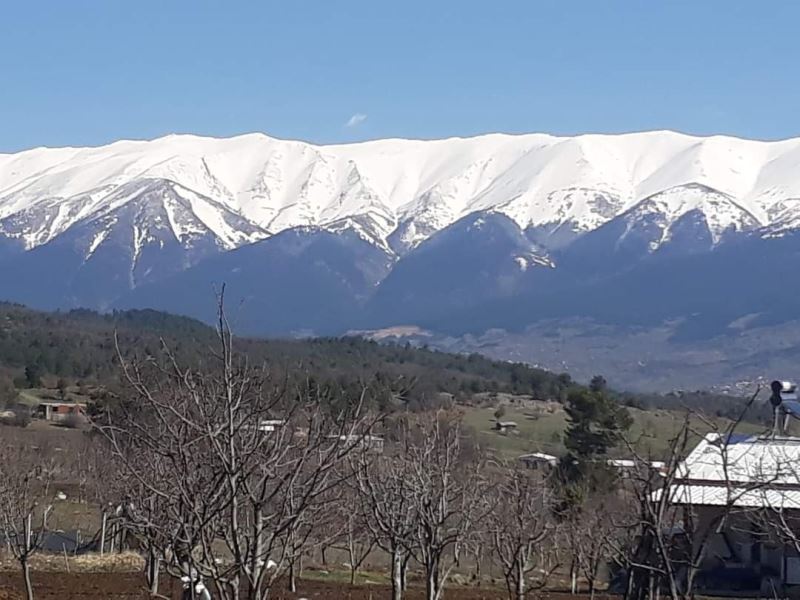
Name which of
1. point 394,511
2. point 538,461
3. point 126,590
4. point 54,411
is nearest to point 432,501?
point 394,511

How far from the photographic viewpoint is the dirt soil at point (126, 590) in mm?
26203

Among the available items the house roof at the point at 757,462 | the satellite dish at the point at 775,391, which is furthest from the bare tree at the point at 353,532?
the satellite dish at the point at 775,391

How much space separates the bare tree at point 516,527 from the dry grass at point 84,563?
390 inches

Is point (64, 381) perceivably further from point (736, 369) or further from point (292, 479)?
point (736, 369)

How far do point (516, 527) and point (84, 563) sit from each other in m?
16.5

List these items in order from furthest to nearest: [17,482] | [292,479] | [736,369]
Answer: [736,369], [17,482], [292,479]

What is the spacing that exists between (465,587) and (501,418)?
50.9 meters

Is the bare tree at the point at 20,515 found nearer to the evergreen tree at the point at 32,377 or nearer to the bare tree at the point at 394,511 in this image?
the bare tree at the point at 394,511

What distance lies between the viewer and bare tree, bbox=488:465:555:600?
19.0 meters

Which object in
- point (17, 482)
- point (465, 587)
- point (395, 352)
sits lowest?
point (465, 587)

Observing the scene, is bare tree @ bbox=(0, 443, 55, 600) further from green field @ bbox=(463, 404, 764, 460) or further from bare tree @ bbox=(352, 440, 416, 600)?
green field @ bbox=(463, 404, 764, 460)

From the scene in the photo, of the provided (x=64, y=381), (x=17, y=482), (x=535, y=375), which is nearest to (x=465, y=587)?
(x=17, y=482)

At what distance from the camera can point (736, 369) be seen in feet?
655

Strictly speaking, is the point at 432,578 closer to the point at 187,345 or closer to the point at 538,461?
the point at 538,461
